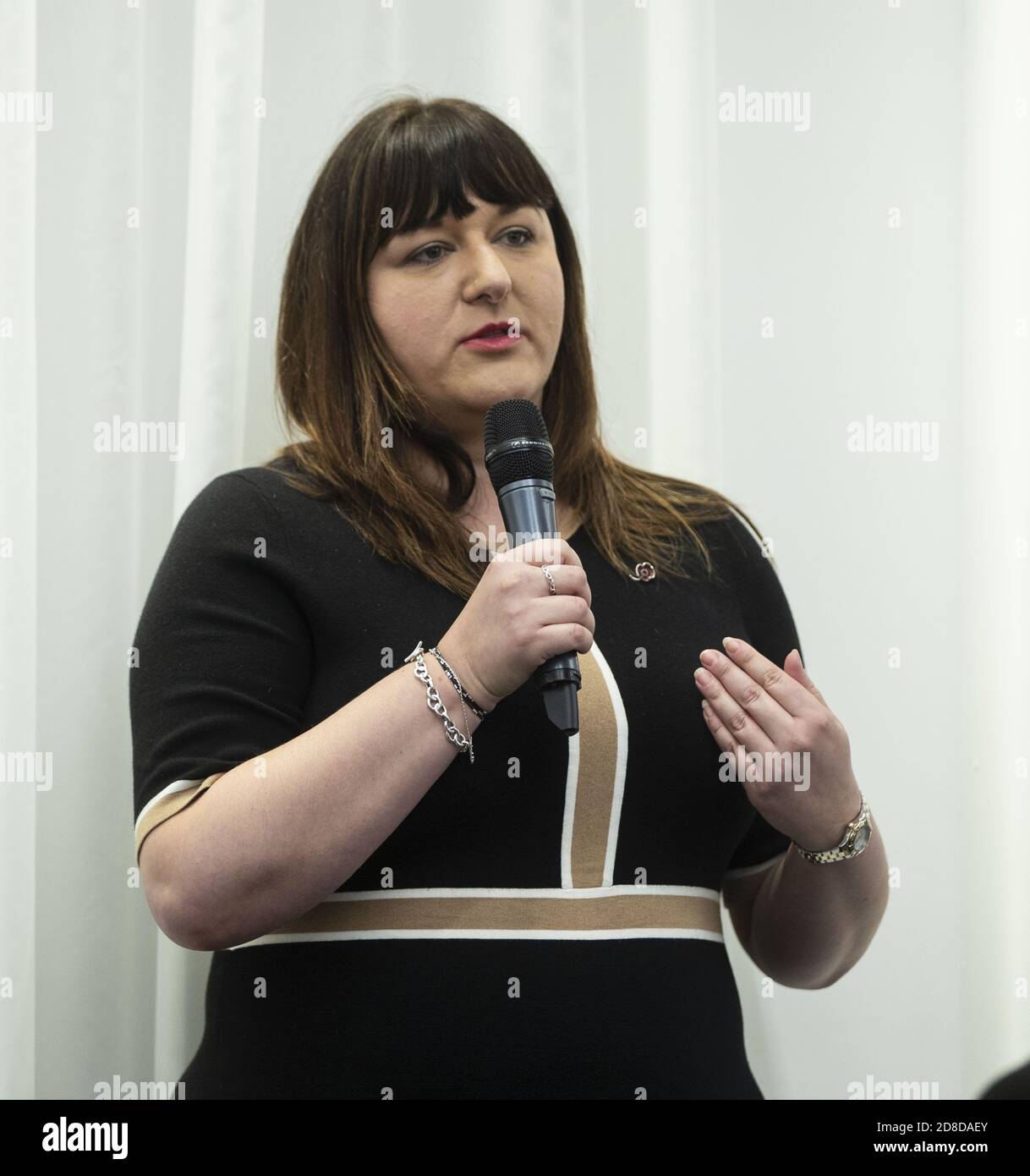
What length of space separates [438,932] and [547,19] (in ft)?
3.34

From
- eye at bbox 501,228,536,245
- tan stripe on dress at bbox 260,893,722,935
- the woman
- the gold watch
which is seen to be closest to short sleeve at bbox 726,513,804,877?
the woman

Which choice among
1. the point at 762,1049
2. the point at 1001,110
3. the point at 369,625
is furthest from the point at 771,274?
the point at 762,1049

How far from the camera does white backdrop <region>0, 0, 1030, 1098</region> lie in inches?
52.2

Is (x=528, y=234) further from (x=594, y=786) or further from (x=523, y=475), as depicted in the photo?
(x=594, y=786)

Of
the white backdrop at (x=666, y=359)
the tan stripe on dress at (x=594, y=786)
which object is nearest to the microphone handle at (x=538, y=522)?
the tan stripe on dress at (x=594, y=786)

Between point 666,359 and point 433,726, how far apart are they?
26.7 inches

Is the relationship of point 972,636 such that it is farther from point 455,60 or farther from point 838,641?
point 455,60

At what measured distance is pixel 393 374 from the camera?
117 cm

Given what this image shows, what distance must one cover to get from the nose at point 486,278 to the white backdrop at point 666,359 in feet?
1.09

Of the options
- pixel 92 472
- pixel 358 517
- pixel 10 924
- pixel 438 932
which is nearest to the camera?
pixel 438 932

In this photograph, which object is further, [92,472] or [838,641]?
[838,641]

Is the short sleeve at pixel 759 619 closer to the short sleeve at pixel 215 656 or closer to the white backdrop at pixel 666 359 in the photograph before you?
the white backdrop at pixel 666 359

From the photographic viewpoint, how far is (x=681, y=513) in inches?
50.6

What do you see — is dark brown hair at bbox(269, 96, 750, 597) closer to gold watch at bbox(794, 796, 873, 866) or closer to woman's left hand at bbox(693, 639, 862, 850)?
woman's left hand at bbox(693, 639, 862, 850)
